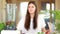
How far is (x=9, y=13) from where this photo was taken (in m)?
2.10

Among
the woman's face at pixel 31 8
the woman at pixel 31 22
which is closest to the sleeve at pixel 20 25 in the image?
the woman at pixel 31 22

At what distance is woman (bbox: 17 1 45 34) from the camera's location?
211cm

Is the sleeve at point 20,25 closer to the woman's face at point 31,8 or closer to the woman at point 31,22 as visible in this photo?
the woman at point 31,22

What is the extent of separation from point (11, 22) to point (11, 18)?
4 cm

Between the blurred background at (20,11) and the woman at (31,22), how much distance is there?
4 cm

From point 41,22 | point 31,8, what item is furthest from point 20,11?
point 41,22

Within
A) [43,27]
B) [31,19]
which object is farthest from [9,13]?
[43,27]

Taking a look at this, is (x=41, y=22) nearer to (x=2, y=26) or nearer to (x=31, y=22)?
(x=31, y=22)

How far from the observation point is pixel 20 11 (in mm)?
2100

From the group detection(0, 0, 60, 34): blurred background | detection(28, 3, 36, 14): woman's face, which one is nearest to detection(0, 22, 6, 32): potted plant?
detection(0, 0, 60, 34): blurred background

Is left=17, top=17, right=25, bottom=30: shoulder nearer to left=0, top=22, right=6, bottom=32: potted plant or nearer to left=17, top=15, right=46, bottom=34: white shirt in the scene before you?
left=17, top=15, right=46, bottom=34: white shirt

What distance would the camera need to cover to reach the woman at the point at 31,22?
211 cm

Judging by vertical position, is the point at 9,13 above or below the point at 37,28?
above

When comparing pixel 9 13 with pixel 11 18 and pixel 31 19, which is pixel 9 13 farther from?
pixel 31 19
